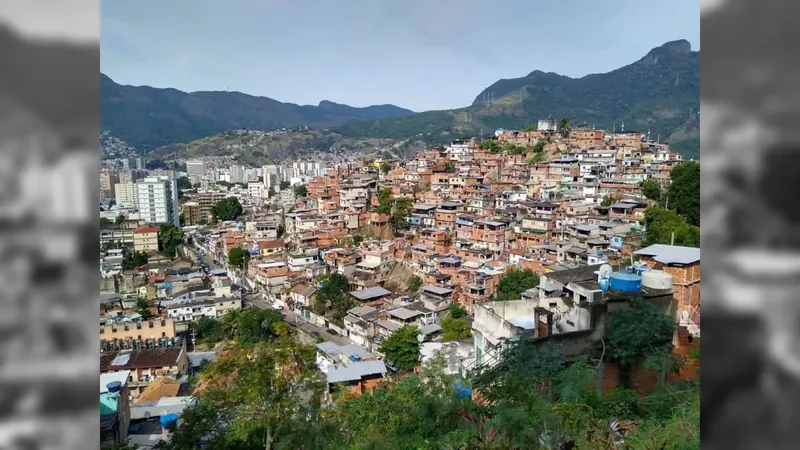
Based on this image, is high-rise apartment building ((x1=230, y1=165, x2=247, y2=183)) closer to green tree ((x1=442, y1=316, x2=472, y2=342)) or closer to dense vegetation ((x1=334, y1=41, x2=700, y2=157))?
dense vegetation ((x1=334, y1=41, x2=700, y2=157))

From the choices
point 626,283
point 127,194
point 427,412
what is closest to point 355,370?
point 626,283

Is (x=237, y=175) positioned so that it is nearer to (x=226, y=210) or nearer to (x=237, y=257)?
(x=226, y=210)

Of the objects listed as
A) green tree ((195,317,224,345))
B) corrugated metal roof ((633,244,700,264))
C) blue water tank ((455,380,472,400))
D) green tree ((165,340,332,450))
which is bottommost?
green tree ((195,317,224,345))

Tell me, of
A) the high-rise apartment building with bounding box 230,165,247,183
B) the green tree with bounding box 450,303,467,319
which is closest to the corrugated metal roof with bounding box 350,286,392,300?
the green tree with bounding box 450,303,467,319

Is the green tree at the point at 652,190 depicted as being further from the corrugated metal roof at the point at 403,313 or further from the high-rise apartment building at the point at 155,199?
the high-rise apartment building at the point at 155,199

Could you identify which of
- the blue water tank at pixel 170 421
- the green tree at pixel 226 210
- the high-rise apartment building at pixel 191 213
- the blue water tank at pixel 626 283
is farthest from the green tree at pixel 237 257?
the blue water tank at pixel 626 283

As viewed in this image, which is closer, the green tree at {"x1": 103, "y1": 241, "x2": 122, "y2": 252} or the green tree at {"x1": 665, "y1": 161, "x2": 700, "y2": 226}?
the green tree at {"x1": 665, "y1": 161, "x2": 700, "y2": 226}
